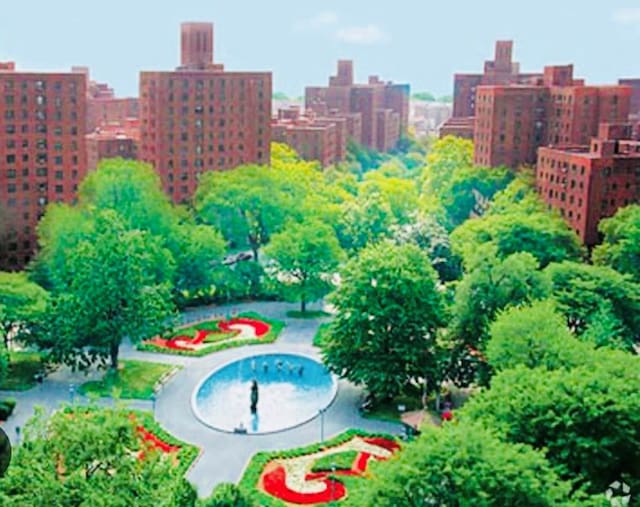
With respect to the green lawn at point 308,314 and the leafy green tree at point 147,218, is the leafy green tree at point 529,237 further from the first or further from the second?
the leafy green tree at point 147,218

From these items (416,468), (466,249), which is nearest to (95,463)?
(416,468)

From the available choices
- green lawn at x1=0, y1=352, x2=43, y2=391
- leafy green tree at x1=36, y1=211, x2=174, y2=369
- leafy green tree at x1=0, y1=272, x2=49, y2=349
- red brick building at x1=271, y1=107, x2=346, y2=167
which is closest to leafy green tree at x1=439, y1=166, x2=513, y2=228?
red brick building at x1=271, y1=107, x2=346, y2=167

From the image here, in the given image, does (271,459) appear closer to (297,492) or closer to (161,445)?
(297,492)

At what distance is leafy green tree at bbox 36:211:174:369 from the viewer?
50.2m

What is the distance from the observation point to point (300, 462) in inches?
1641

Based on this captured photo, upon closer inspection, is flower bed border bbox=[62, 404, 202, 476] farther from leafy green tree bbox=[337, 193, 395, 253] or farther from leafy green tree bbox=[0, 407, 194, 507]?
leafy green tree bbox=[337, 193, 395, 253]

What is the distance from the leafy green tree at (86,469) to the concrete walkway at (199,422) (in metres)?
10.4

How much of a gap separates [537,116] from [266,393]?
160 feet

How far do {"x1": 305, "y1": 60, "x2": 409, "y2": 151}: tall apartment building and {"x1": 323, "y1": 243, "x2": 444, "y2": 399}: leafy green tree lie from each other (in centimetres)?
9242

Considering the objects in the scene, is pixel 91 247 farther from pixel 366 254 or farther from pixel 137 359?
pixel 366 254

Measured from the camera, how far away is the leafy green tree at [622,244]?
192ft

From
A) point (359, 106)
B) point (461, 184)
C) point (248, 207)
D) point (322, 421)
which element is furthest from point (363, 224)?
point (359, 106)

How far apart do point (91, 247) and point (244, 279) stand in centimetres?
1929

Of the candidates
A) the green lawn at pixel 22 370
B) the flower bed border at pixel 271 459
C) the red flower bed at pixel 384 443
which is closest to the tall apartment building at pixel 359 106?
the green lawn at pixel 22 370
